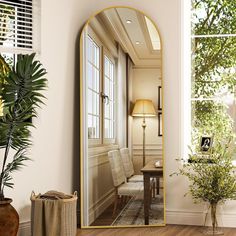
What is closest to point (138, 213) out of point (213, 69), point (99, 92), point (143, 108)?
point (143, 108)

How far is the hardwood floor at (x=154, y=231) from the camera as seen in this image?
3.88m

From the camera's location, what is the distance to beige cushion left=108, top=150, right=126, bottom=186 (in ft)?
13.6

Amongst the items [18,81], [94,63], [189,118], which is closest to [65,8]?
[94,63]

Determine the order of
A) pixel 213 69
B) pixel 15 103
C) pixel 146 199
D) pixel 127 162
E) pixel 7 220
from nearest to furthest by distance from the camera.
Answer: pixel 7 220 → pixel 15 103 → pixel 146 199 → pixel 127 162 → pixel 213 69

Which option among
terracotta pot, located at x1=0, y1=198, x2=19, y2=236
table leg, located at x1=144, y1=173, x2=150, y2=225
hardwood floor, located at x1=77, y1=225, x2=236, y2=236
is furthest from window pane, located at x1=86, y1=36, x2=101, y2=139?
terracotta pot, located at x1=0, y1=198, x2=19, y2=236

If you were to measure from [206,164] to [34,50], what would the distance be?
186 cm

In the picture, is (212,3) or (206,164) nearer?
(206,164)

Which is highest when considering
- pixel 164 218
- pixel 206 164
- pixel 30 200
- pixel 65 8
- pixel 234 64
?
pixel 65 8

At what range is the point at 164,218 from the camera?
163 inches

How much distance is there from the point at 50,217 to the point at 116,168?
0.94 meters

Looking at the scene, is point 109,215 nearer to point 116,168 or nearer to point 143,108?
point 116,168

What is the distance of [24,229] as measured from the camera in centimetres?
363

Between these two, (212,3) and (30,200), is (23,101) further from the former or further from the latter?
(212,3)

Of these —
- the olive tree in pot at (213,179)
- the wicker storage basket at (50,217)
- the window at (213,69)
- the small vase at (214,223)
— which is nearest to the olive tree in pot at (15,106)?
the wicker storage basket at (50,217)
